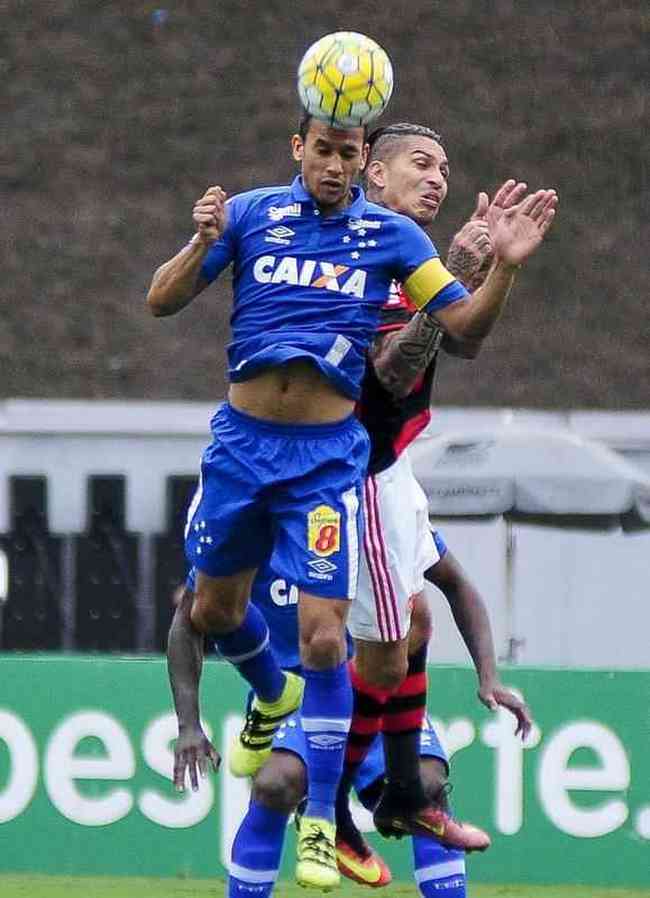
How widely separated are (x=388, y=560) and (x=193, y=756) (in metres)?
0.88

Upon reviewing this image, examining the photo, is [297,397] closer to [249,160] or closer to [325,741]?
[325,741]

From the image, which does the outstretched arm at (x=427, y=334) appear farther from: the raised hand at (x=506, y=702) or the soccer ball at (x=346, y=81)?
the raised hand at (x=506, y=702)

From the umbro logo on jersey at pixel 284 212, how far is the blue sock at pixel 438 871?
2224mm

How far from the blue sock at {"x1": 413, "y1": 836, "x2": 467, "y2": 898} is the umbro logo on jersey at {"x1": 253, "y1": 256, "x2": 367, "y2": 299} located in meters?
2.01

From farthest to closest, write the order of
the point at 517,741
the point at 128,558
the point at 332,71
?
the point at 128,558 < the point at 517,741 < the point at 332,71

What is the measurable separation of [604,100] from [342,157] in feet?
48.6

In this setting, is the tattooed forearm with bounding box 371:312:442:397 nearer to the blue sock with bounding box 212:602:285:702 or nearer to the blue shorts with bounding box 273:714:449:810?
the blue sock with bounding box 212:602:285:702

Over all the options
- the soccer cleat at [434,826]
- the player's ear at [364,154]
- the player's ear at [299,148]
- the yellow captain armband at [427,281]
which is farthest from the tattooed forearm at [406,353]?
the soccer cleat at [434,826]

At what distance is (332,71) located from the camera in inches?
256

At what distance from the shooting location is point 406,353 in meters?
6.88

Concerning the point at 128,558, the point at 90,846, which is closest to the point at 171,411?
the point at 128,558

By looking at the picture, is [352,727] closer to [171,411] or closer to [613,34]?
[171,411]

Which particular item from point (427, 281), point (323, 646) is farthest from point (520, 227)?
point (323, 646)

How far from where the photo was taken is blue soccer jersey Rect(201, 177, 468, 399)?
6.59 m
